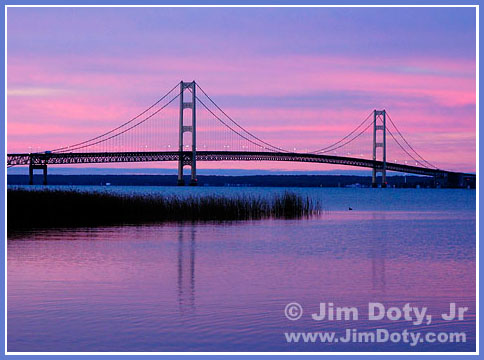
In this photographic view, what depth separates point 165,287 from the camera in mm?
10930

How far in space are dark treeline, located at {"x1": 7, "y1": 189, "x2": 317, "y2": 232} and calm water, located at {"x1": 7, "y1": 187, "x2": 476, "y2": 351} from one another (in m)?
1.53

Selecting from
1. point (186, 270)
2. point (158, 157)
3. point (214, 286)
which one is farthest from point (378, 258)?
point (158, 157)

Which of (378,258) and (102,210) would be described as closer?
(378,258)

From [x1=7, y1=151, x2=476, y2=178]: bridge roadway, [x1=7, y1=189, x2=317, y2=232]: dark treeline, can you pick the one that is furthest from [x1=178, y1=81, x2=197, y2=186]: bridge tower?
[x1=7, y1=189, x2=317, y2=232]: dark treeline

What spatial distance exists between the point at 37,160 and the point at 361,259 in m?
48.3

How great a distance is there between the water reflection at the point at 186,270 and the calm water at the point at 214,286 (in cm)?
2

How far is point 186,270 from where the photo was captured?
12.8m

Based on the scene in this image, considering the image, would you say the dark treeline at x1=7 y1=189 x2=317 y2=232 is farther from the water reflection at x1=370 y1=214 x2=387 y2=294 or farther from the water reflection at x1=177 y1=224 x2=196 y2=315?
the water reflection at x1=370 y1=214 x2=387 y2=294

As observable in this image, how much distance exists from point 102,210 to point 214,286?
36.8 ft

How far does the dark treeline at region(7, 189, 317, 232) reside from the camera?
19.8 meters

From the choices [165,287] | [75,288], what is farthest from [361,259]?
[75,288]

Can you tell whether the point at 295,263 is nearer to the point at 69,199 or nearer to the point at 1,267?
the point at 1,267

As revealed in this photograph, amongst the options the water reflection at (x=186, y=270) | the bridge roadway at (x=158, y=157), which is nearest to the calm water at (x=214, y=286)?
the water reflection at (x=186, y=270)

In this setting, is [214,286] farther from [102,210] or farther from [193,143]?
[193,143]
